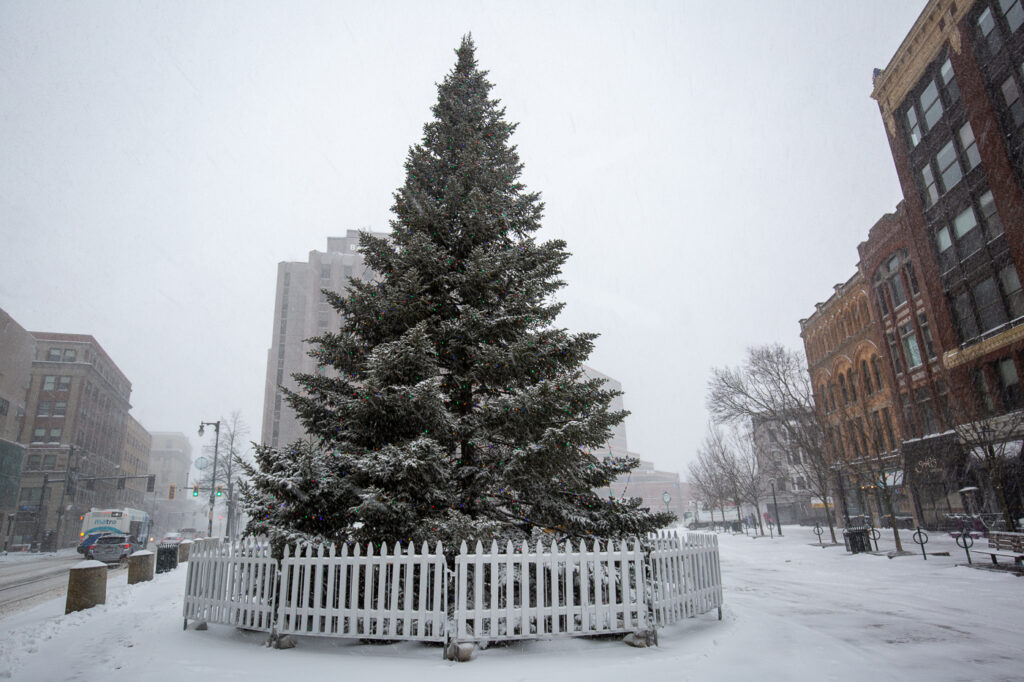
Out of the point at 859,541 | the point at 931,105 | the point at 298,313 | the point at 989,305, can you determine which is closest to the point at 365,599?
the point at 859,541

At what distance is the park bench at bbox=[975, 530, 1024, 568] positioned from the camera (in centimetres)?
1291

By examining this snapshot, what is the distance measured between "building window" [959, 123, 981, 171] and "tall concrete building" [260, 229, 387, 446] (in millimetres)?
69635

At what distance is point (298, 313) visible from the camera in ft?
281

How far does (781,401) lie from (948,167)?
13.8m

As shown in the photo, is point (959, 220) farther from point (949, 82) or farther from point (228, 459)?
point (228, 459)

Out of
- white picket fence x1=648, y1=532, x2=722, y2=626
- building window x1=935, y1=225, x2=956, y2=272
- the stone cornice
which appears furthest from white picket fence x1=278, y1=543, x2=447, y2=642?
the stone cornice

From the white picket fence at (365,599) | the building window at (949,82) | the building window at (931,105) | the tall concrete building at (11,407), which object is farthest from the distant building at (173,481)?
the building window at (949,82)

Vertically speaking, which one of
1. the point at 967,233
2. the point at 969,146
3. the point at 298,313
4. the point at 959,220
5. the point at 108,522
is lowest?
the point at 108,522

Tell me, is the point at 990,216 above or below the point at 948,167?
below

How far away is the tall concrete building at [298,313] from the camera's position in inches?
3152

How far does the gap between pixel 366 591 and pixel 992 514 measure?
2667 centimetres

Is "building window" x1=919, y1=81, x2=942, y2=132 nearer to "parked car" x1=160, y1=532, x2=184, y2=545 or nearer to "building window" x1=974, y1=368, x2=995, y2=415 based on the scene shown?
"building window" x1=974, y1=368, x2=995, y2=415

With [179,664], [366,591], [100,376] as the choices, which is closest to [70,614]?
[179,664]

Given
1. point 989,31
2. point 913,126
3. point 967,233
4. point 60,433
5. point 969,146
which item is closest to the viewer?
point 989,31
